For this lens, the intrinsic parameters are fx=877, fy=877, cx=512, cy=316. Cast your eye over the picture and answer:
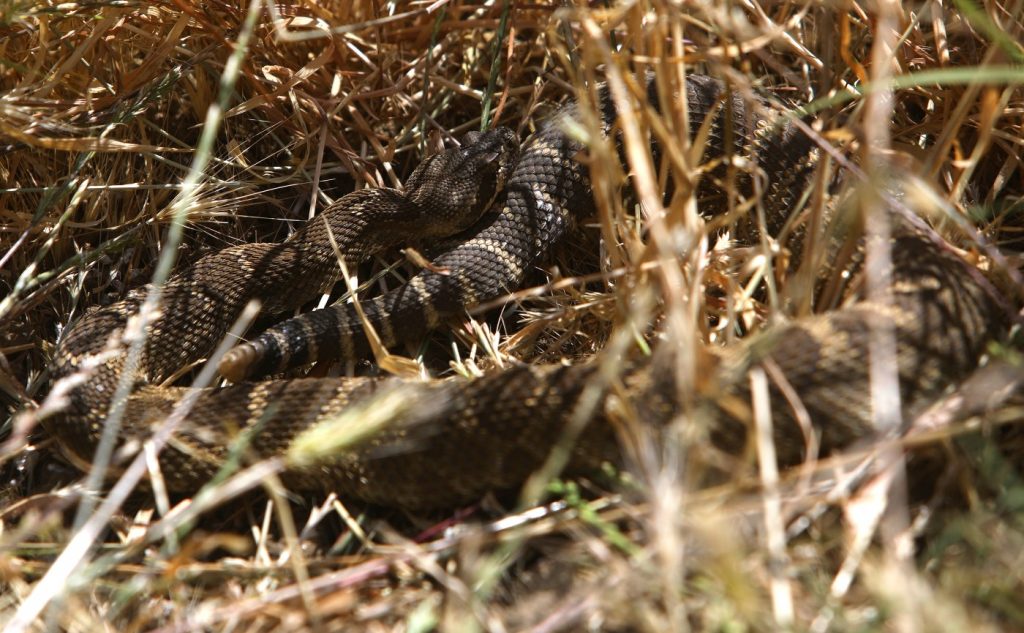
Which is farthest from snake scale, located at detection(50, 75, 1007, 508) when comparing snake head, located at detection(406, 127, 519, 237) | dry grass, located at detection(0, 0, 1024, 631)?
dry grass, located at detection(0, 0, 1024, 631)

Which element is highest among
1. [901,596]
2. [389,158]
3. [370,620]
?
[389,158]

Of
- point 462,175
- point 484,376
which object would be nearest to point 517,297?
point 484,376

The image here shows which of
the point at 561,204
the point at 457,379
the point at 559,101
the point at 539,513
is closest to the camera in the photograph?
the point at 539,513

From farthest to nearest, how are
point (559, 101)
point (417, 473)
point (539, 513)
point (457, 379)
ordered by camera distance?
point (559, 101), point (457, 379), point (417, 473), point (539, 513)

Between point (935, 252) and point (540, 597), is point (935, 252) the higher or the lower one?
the higher one

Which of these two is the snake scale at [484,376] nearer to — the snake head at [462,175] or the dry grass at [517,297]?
the snake head at [462,175]

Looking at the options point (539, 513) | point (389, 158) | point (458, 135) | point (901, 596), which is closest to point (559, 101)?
point (458, 135)

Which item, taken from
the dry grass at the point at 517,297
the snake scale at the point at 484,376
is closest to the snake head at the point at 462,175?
the snake scale at the point at 484,376

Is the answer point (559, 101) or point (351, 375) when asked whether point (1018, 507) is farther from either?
point (559, 101)
